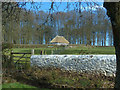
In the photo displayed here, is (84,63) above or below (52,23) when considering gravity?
below

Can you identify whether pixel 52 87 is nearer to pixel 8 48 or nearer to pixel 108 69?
pixel 108 69

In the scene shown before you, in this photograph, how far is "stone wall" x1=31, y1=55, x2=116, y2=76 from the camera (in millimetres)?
6879

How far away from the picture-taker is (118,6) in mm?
3176

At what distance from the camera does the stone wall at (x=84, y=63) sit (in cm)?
688

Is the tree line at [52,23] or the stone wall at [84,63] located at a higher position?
the tree line at [52,23]

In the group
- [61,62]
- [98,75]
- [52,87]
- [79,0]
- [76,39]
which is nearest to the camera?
[79,0]

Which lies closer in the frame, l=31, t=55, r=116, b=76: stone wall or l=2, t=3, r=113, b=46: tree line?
l=2, t=3, r=113, b=46: tree line

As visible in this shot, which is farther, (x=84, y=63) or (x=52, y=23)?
(x=84, y=63)

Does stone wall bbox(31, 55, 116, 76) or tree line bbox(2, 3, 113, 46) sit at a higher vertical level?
tree line bbox(2, 3, 113, 46)

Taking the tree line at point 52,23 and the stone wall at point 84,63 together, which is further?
the stone wall at point 84,63

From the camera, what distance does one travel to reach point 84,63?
23.4ft

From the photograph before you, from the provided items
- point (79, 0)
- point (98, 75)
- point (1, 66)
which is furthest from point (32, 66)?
point (79, 0)

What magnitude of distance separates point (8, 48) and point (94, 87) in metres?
5.34

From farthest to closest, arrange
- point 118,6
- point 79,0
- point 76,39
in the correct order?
point 76,39 → point 79,0 → point 118,6
